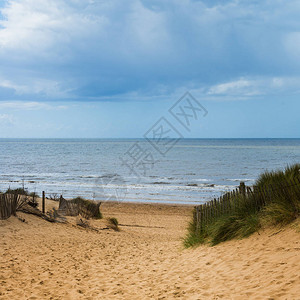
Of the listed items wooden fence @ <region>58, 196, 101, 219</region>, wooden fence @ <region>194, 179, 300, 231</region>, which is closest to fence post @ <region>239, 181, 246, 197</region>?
wooden fence @ <region>194, 179, 300, 231</region>

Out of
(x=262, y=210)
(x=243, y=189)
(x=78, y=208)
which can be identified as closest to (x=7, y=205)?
(x=78, y=208)

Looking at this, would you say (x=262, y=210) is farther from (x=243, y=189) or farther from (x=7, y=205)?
(x=7, y=205)

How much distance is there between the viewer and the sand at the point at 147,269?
208 inches

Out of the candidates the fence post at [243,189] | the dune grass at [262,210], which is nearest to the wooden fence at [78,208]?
the dune grass at [262,210]

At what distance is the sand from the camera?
529 cm

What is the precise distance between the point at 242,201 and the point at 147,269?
9.71 ft

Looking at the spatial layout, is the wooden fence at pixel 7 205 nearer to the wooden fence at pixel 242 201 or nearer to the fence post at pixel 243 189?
the wooden fence at pixel 242 201

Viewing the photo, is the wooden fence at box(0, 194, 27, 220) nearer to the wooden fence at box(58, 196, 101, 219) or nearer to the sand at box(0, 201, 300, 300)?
the sand at box(0, 201, 300, 300)

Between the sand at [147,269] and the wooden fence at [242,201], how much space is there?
1.00 meters

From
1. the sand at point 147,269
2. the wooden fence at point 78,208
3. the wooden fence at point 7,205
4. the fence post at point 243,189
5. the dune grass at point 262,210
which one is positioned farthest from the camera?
the wooden fence at point 78,208

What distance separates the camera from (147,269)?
7.57m

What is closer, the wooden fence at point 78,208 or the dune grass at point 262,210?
the dune grass at point 262,210

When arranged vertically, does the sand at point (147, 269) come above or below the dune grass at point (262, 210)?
below

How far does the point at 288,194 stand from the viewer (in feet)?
25.6
